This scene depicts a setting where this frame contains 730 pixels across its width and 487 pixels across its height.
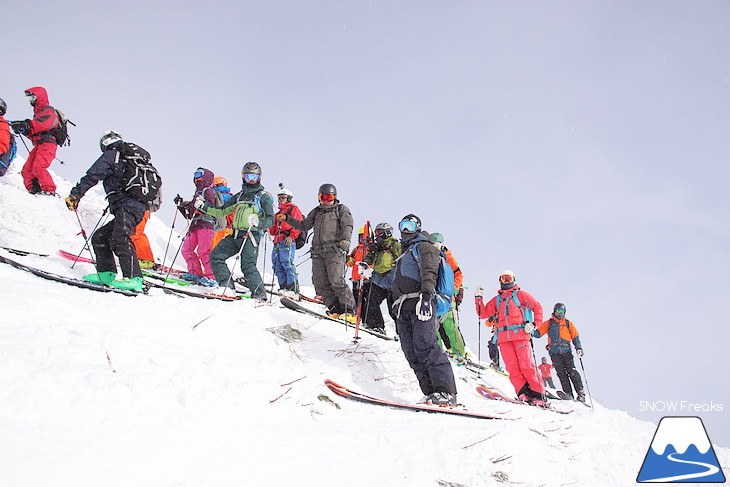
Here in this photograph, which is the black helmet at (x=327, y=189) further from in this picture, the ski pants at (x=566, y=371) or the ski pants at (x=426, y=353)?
the ski pants at (x=566, y=371)

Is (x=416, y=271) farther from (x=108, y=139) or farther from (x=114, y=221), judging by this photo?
(x=108, y=139)

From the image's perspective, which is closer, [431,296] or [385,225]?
[431,296]

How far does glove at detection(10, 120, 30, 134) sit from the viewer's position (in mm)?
8477

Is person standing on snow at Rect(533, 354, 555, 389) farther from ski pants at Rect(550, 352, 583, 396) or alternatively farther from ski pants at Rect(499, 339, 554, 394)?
ski pants at Rect(499, 339, 554, 394)

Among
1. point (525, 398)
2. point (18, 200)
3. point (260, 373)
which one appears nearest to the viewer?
point (260, 373)

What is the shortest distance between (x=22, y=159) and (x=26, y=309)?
1766 centimetres

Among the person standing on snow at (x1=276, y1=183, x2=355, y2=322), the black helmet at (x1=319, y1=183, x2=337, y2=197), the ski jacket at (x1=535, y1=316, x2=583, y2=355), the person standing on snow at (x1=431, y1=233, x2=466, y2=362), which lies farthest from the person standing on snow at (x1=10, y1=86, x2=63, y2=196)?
the ski jacket at (x1=535, y1=316, x2=583, y2=355)

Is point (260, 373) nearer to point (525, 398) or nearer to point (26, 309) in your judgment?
point (26, 309)

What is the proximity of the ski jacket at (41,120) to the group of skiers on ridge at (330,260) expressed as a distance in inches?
0.7

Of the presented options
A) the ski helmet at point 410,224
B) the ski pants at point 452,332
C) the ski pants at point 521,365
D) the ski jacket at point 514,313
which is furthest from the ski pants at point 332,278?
the ski pants at point 452,332

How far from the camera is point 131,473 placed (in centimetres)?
202

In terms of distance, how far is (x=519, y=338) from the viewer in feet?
24.3

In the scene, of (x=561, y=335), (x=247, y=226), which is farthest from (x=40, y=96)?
(x=561, y=335)

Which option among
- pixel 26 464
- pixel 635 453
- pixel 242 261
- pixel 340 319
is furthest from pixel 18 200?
pixel 635 453
